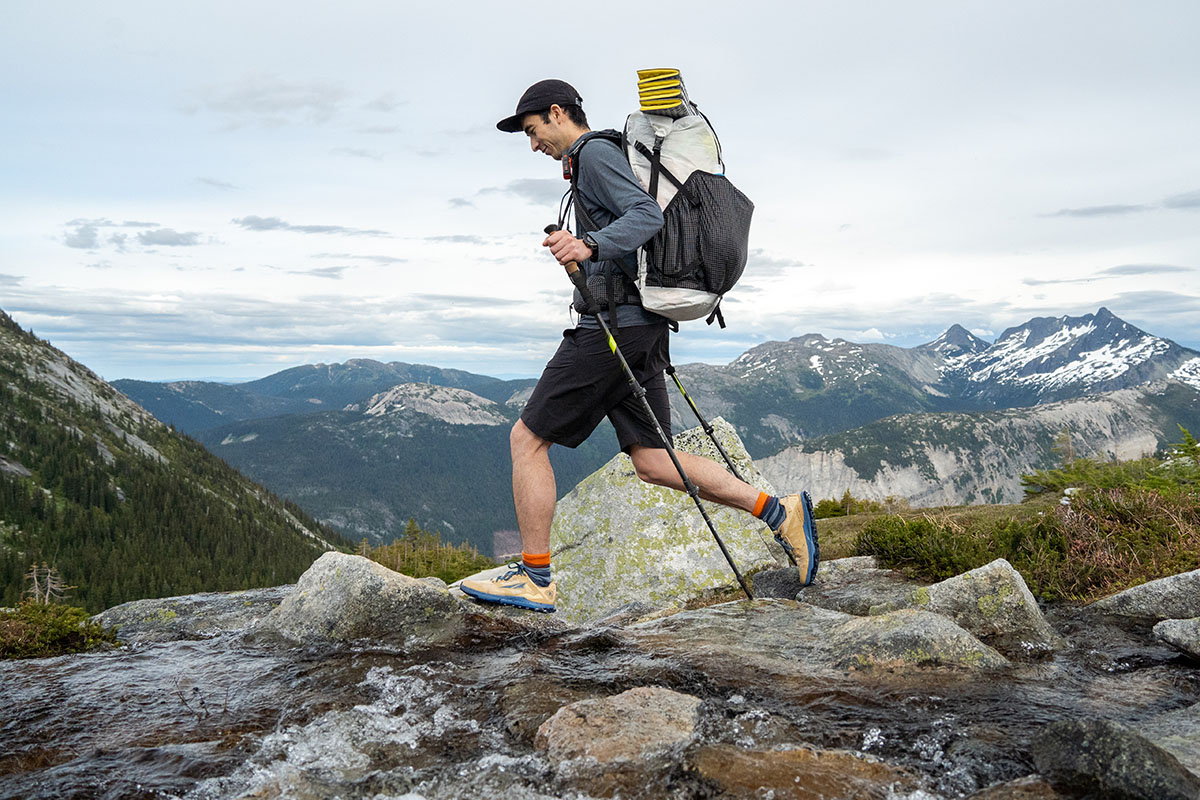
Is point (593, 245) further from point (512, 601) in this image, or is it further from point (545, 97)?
point (512, 601)

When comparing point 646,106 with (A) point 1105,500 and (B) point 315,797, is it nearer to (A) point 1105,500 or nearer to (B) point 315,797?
(B) point 315,797

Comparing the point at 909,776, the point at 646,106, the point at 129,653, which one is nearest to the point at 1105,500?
the point at 909,776

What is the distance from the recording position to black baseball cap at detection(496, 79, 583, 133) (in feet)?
20.9

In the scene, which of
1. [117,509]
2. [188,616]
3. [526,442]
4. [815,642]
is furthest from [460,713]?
[117,509]

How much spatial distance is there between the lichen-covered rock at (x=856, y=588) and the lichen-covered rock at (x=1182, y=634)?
2.29m

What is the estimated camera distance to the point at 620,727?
3.99m

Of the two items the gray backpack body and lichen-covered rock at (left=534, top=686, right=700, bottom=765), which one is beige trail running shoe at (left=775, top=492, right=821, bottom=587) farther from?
lichen-covered rock at (left=534, top=686, right=700, bottom=765)

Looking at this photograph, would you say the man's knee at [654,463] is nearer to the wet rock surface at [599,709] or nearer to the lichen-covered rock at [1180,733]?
the wet rock surface at [599,709]

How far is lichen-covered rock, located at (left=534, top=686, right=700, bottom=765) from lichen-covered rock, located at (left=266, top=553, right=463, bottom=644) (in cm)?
248

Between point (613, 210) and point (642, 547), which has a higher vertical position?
point (613, 210)

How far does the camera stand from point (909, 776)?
11.7 ft

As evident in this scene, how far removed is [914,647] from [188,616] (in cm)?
Result: 842

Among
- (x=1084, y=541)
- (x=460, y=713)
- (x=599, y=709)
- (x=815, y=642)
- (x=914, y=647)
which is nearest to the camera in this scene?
(x=599, y=709)

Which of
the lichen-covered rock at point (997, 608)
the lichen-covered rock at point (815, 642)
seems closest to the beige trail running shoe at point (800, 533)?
the lichen-covered rock at point (815, 642)
